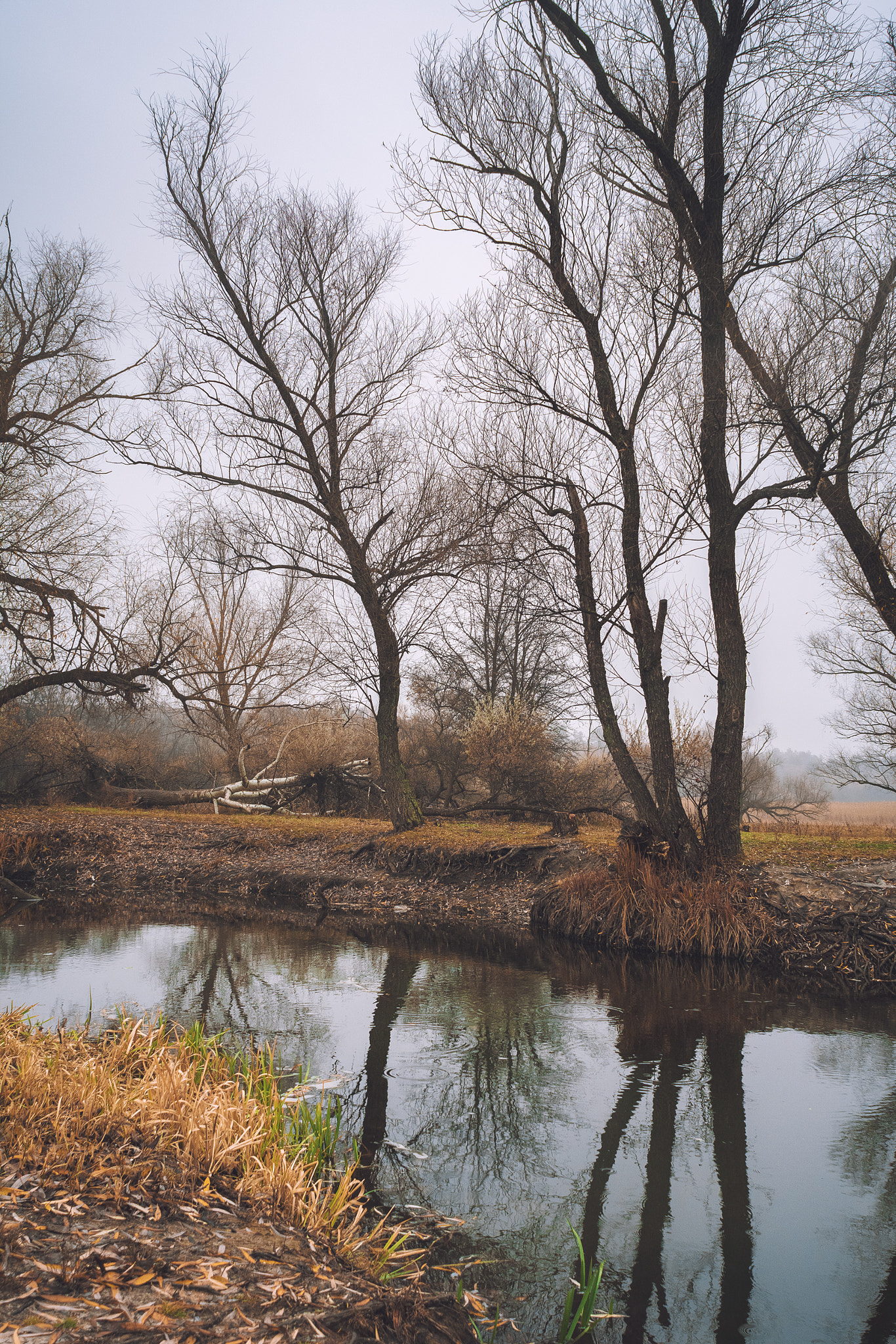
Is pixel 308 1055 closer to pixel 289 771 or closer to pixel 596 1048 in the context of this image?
pixel 596 1048

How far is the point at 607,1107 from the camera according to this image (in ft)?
18.8

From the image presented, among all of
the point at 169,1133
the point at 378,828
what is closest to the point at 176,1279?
the point at 169,1133

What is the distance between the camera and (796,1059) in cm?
677

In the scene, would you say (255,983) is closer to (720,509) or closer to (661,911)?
(661,911)

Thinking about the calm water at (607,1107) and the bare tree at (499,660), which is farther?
the bare tree at (499,660)

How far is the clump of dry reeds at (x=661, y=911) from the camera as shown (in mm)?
9758

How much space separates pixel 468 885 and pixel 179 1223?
1129cm

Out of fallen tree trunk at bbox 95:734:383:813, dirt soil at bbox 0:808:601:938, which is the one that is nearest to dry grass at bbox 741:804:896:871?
dirt soil at bbox 0:808:601:938

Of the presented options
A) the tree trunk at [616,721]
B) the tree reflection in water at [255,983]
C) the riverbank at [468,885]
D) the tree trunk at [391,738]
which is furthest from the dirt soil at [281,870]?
the tree trunk at [616,721]

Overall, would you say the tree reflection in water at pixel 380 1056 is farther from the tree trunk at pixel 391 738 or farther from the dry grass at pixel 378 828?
the tree trunk at pixel 391 738

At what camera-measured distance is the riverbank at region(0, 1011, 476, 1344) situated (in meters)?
2.46

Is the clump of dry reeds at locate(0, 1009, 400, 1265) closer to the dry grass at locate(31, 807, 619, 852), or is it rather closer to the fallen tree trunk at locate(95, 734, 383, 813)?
the dry grass at locate(31, 807, 619, 852)

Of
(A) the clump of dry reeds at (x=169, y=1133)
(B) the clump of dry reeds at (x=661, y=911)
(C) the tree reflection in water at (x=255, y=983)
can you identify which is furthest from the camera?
(B) the clump of dry reeds at (x=661, y=911)

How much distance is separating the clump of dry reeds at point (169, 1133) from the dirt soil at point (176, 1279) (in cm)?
14
